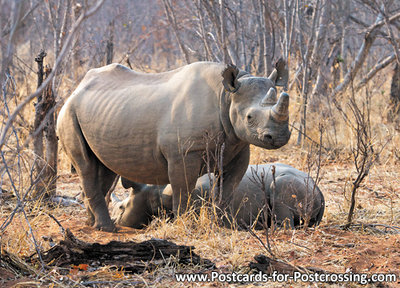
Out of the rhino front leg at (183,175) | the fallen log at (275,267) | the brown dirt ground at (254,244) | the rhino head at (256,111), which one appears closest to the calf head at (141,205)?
the brown dirt ground at (254,244)

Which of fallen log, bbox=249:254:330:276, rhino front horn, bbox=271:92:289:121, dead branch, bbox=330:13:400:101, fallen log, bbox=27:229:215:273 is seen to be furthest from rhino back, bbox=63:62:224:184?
dead branch, bbox=330:13:400:101

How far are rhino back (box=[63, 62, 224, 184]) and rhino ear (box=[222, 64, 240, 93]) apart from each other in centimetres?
18

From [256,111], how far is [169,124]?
0.81 metres

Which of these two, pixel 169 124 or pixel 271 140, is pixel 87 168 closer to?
pixel 169 124

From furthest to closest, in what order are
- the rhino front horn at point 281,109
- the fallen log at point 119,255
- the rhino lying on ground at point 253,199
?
the rhino lying on ground at point 253,199 → the rhino front horn at point 281,109 → the fallen log at point 119,255

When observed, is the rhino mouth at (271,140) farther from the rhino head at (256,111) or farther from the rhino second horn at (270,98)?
the rhino second horn at (270,98)

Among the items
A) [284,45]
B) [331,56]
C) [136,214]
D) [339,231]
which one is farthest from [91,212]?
[331,56]

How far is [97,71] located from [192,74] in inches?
52.7

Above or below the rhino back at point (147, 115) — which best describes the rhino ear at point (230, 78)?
above

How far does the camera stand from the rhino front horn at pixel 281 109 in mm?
4070

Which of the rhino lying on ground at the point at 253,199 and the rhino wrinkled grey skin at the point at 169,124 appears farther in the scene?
the rhino lying on ground at the point at 253,199

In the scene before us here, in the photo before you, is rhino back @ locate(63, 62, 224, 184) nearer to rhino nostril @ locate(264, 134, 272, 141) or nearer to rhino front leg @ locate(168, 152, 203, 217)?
rhino front leg @ locate(168, 152, 203, 217)

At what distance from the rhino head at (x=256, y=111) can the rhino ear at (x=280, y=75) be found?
0.59 ft

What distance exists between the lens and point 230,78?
450 centimetres
